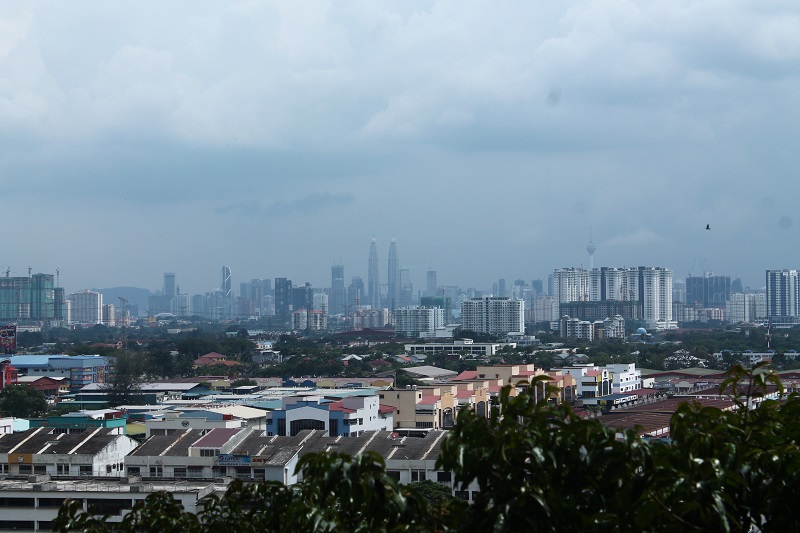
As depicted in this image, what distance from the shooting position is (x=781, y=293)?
83.7 meters

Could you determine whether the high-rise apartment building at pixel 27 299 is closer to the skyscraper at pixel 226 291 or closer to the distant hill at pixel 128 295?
the skyscraper at pixel 226 291

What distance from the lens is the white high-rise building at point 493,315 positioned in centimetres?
6912

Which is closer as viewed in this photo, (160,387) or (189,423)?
(189,423)

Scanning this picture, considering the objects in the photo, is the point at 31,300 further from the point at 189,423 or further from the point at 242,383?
the point at 189,423

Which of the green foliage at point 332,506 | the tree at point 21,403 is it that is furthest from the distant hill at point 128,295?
the green foliage at point 332,506

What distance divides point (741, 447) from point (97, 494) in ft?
24.9

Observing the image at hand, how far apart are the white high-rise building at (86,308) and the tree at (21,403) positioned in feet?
260

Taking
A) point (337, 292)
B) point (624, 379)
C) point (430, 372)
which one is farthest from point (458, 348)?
point (337, 292)

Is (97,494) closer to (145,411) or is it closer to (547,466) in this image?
(547,466)

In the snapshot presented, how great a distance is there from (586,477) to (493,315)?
66658 mm

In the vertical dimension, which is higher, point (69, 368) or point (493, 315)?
point (493, 315)

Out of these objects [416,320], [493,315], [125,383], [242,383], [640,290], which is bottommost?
[242,383]

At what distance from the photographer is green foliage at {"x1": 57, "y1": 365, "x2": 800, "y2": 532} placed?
314cm

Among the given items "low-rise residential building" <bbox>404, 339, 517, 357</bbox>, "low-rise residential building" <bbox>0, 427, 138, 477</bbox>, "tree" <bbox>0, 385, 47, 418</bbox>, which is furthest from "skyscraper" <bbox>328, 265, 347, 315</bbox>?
"low-rise residential building" <bbox>0, 427, 138, 477</bbox>
